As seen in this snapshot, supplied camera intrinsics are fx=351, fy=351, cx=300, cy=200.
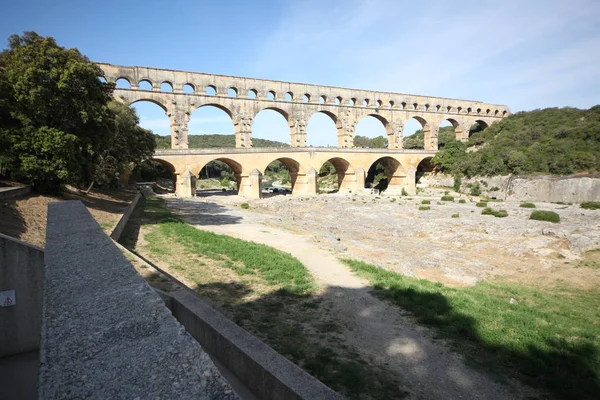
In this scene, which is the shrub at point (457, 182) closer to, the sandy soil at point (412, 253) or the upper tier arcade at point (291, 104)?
the upper tier arcade at point (291, 104)

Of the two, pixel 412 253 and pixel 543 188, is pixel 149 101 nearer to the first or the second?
pixel 412 253

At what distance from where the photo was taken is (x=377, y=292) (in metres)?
8.09

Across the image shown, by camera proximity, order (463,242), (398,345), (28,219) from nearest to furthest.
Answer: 1. (398,345)
2. (28,219)
3. (463,242)

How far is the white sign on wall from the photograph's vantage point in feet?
19.8

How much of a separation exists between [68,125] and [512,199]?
1477 inches

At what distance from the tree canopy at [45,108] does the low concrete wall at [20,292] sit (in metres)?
8.01

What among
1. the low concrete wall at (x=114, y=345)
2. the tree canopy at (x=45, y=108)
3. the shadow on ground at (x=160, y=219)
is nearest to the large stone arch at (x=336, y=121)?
the shadow on ground at (x=160, y=219)

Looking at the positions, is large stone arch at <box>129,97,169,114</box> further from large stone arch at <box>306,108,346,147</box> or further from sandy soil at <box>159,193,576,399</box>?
large stone arch at <box>306,108,346,147</box>

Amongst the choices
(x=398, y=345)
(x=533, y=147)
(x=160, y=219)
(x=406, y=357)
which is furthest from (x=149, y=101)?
(x=533, y=147)

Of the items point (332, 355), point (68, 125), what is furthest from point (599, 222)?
point (68, 125)

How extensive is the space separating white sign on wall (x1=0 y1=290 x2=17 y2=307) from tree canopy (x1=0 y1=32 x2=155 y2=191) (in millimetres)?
8193

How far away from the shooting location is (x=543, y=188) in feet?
109

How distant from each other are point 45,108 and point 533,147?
1756 inches

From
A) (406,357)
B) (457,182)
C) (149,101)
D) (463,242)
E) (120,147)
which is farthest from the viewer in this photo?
(457,182)
